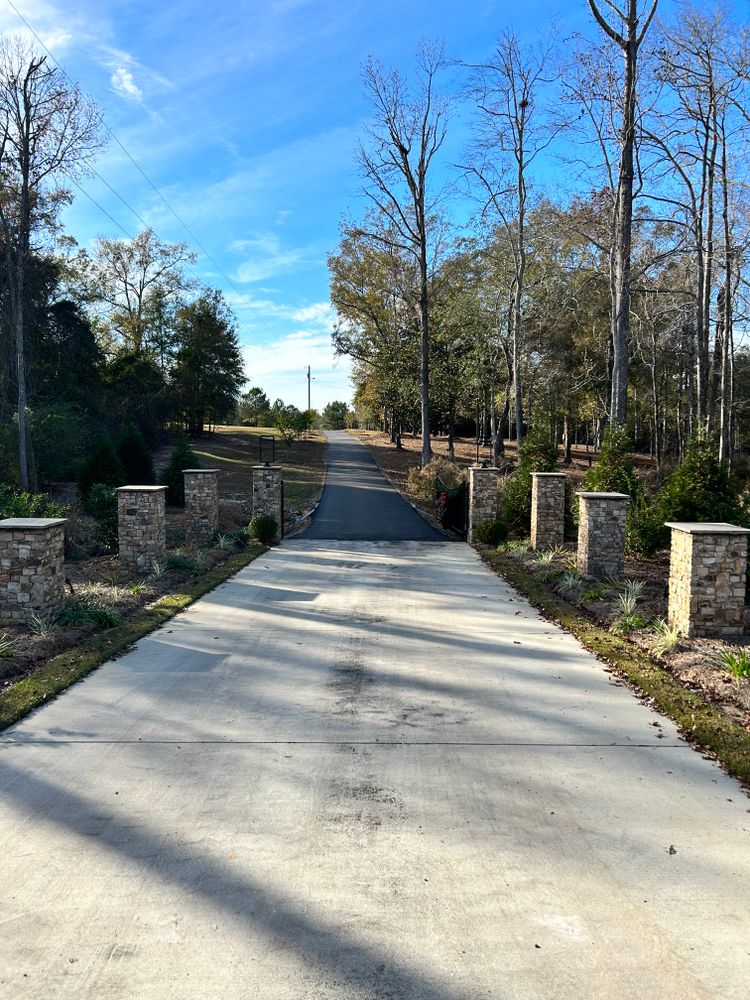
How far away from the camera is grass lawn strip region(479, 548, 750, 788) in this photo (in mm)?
4312

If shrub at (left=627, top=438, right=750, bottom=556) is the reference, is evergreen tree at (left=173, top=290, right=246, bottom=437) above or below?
above

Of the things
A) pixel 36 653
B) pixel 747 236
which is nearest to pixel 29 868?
pixel 36 653

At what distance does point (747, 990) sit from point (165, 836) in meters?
2.48

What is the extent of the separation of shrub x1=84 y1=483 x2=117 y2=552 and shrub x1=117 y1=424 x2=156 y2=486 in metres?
4.31

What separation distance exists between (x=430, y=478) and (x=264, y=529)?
10.5 m

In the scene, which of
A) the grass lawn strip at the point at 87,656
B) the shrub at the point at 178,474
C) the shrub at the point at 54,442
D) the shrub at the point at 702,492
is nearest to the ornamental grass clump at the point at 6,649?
the grass lawn strip at the point at 87,656

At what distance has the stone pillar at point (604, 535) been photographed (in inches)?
392

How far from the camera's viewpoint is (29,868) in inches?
120

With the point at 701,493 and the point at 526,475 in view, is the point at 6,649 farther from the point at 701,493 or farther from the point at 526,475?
the point at 526,475

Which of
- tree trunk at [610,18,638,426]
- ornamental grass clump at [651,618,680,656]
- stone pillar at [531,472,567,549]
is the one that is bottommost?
ornamental grass clump at [651,618,680,656]

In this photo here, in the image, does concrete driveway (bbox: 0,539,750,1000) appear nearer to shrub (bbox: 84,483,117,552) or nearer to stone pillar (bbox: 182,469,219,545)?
shrub (bbox: 84,483,117,552)

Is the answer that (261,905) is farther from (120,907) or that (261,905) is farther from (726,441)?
(726,441)

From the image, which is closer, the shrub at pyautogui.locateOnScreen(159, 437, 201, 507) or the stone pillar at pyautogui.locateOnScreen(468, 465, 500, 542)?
the stone pillar at pyautogui.locateOnScreen(468, 465, 500, 542)

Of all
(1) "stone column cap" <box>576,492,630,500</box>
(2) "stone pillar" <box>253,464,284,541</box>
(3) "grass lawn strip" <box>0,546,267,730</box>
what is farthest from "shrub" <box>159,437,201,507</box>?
(1) "stone column cap" <box>576,492,630,500</box>
